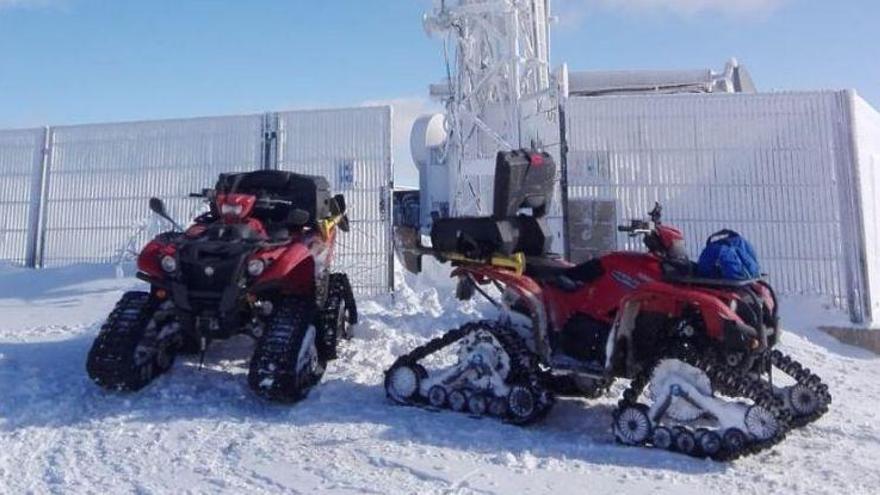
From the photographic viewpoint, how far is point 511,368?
504 centimetres

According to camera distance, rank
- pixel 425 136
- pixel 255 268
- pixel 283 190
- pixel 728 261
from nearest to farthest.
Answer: pixel 728 261 < pixel 255 268 < pixel 283 190 < pixel 425 136

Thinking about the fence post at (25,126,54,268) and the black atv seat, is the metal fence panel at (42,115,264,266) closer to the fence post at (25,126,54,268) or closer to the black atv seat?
the fence post at (25,126,54,268)

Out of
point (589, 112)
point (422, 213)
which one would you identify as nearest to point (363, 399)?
point (589, 112)

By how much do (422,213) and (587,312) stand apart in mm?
10166

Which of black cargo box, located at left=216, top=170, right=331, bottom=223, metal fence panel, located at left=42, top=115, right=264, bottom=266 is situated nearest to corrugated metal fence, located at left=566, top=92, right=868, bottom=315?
black cargo box, located at left=216, top=170, right=331, bottom=223

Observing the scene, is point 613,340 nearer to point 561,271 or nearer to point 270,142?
point 561,271

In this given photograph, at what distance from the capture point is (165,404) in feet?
16.8

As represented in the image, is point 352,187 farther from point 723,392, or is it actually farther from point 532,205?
point 723,392

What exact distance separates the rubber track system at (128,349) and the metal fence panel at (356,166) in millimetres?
4988

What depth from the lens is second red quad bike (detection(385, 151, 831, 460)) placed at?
441cm

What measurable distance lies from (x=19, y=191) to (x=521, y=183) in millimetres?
10000

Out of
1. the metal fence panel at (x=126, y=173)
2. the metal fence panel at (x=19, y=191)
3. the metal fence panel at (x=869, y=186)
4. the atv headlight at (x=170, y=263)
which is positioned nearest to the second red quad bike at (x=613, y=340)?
the atv headlight at (x=170, y=263)

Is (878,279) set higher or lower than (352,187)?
lower

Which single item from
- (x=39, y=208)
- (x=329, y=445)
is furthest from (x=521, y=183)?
(x=39, y=208)
